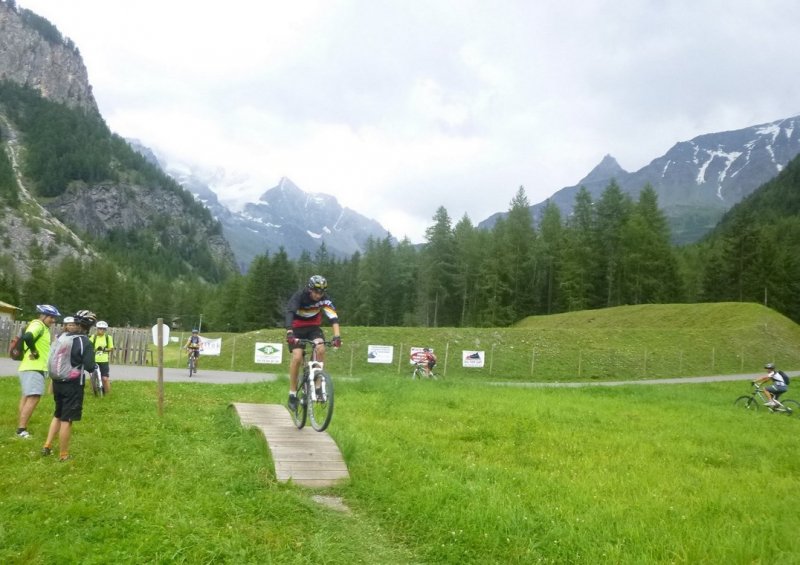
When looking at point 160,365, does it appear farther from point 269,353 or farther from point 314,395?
point 269,353

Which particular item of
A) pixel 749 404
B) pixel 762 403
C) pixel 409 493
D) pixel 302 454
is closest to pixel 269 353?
pixel 749 404

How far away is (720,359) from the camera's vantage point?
44938mm

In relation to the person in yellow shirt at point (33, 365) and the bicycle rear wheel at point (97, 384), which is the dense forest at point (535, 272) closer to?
the bicycle rear wheel at point (97, 384)

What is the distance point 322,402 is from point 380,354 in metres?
31.2

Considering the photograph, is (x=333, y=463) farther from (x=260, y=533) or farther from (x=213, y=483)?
(x=260, y=533)

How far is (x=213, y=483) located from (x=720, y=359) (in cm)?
4723

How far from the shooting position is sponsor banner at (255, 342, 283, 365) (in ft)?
135

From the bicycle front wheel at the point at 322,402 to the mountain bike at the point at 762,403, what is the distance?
58.5ft

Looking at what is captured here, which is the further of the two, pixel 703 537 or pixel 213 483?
pixel 213 483

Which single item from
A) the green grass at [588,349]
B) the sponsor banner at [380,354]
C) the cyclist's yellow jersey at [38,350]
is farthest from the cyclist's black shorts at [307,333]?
the sponsor banner at [380,354]

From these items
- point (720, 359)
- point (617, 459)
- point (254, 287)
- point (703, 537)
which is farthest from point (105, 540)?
point (254, 287)

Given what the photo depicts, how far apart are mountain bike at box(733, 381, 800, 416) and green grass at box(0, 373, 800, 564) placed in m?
8.26

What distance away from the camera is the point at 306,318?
1039 centimetres

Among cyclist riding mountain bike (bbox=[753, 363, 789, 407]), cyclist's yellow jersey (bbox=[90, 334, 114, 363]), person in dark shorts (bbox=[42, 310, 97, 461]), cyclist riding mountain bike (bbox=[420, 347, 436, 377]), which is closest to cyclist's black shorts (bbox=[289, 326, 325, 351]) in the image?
person in dark shorts (bbox=[42, 310, 97, 461])
